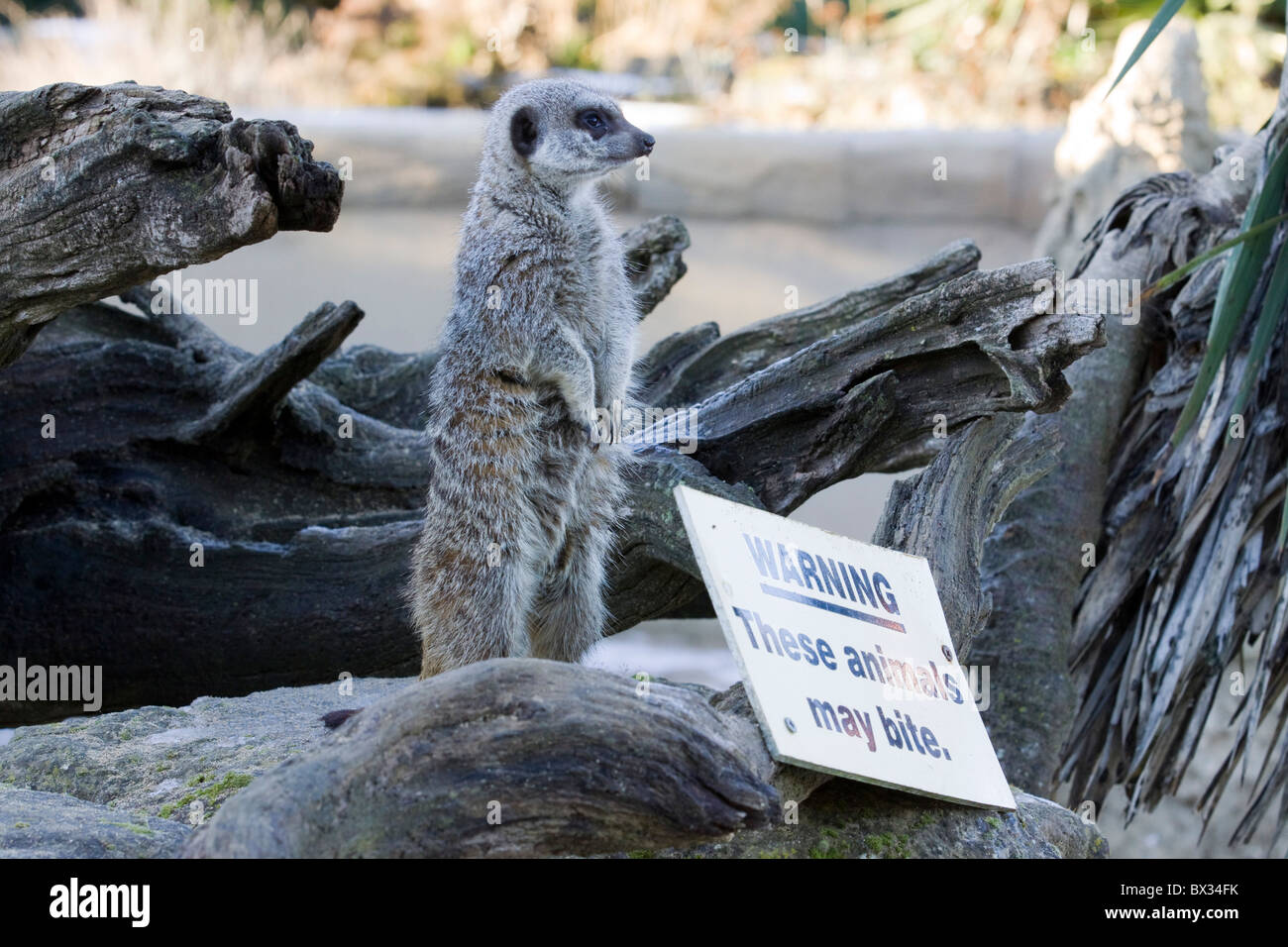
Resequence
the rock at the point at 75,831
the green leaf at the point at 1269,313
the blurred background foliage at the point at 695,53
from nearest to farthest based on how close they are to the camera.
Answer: the rock at the point at 75,831, the green leaf at the point at 1269,313, the blurred background foliage at the point at 695,53

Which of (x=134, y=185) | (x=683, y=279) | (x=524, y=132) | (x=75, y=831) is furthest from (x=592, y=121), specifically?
(x=683, y=279)

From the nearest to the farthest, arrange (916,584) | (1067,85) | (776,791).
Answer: (776,791)
(916,584)
(1067,85)

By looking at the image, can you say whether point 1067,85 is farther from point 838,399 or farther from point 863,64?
point 838,399

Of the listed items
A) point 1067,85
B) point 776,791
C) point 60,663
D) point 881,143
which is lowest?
point 60,663

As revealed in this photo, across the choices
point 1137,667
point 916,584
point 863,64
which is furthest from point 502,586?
point 863,64

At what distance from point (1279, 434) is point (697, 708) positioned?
228cm

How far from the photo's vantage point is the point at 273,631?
3.34 meters

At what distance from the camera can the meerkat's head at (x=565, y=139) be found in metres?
2.85

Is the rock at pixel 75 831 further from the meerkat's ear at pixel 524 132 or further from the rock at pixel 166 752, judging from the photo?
the meerkat's ear at pixel 524 132

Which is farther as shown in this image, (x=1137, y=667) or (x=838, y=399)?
(x=1137, y=667)

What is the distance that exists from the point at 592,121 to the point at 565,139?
0.27ft

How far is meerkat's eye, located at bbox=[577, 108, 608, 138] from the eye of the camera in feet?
9.43

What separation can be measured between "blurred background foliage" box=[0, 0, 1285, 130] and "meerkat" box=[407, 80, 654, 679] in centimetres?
718

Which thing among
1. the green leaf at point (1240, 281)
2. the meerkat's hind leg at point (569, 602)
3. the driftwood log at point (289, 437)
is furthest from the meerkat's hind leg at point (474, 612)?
the green leaf at point (1240, 281)
